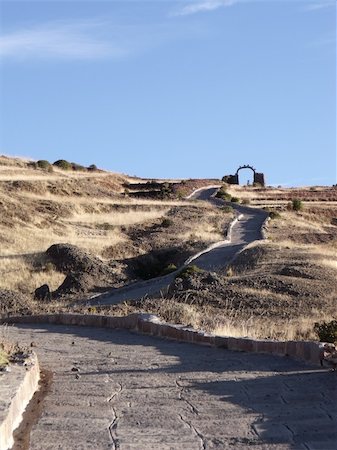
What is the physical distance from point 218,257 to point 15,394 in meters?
27.3

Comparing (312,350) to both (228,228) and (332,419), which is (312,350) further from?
(228,228)

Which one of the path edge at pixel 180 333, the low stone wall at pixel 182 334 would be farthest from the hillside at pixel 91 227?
the low stone wall at pixel 182 334

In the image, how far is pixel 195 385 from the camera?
898 cm

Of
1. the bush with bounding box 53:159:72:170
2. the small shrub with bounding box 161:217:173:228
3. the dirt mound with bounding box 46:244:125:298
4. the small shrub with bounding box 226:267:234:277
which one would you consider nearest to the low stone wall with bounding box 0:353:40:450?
the small shrub with bounding box 226:267:234:277

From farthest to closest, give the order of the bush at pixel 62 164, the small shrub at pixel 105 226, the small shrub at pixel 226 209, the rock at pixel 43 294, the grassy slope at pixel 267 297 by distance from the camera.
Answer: the bush at pixel 62 164, the small shrub at pixel 226 209, the small shrub at pixel 105 226, the rock at pixel 43 294, the grassy slope at pixel 267 297

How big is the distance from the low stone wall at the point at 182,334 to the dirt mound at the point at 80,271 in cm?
A: 973

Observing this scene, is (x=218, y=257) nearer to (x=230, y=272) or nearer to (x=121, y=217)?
(x=230, y=272)

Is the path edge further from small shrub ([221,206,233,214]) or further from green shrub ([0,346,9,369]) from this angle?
small shrub ([221,206,233,214])

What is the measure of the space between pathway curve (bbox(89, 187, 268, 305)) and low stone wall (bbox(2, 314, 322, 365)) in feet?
21.5

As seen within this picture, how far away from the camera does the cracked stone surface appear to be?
6.48 m

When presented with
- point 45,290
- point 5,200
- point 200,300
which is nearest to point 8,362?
point 200,300

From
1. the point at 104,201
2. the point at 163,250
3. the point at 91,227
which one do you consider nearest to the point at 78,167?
the point at 104,201

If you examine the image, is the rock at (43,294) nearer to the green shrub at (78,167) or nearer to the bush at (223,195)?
the bush at (223,195)

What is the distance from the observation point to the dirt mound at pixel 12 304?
2180 cm
